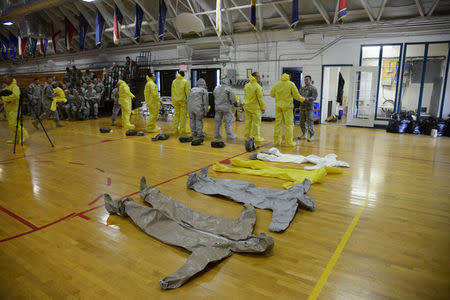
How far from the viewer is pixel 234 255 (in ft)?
8.02

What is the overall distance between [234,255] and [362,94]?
960 centimetres

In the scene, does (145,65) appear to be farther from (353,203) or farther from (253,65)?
(353,203)

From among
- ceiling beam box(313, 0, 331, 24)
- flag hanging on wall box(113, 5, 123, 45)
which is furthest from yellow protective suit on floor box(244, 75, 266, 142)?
flag hanging on wall box(113, 5, 123, 45)

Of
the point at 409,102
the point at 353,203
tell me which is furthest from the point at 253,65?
the point at 353,203

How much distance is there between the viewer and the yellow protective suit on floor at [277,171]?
4268mm

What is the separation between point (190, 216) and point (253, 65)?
1048 centimetres

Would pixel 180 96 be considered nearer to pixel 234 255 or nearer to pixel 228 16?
pixel 228 16

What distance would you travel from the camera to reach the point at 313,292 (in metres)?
1.98

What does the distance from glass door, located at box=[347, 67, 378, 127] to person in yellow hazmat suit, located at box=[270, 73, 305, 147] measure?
450cm

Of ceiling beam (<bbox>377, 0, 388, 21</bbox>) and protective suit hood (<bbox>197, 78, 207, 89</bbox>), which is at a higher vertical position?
ceiling beam (<bbox>377, 0, 388, 21</bbox>)

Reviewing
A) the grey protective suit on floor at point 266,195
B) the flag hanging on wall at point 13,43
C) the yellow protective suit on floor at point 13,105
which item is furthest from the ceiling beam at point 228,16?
the flag hanging on wall at point 13,43

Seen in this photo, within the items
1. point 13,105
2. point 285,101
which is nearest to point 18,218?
point 13,105

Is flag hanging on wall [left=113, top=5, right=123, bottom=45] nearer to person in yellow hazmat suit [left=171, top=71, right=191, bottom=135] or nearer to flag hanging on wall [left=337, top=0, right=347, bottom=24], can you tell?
person in yellow hazmat suit [left=171, top=71, right=191, bottom=135]

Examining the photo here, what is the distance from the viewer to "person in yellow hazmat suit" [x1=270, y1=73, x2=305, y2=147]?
666 cm
